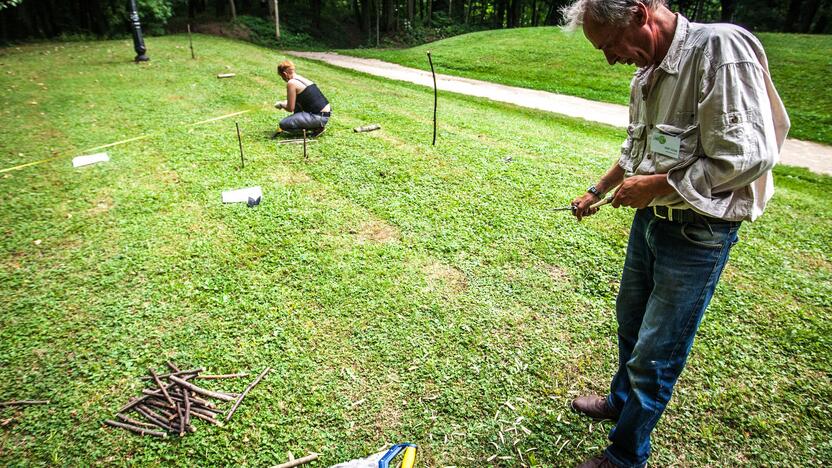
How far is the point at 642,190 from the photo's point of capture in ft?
5.99

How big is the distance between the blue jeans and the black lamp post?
15880 mm

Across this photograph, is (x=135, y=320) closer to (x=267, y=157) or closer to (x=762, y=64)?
(x=267, y=157)

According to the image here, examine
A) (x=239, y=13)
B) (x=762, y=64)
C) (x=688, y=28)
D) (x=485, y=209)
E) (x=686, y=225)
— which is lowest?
(x=485, y=209)

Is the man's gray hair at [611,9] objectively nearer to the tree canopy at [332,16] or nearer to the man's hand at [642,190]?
the man's hand at [642,190]

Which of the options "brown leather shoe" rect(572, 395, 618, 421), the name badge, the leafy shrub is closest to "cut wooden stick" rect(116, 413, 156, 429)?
"brown leather shoe" rect(572, 395, 618, 421)

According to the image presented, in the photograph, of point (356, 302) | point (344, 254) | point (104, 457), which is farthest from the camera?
point (344, 254)

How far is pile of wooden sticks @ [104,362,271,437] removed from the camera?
8.73 feet

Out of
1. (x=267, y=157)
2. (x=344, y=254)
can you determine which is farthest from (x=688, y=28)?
(x=267, y=157)

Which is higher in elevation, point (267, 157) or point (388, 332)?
point (267, 157)

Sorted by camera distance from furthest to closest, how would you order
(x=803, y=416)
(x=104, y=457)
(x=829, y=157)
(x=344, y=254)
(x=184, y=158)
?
(x=829, y=157) → (x=184, y=158) → (x=344, y=254) → (x=803, y=416) → (x=104, y=457)

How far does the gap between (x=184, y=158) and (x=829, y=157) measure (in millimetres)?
12347

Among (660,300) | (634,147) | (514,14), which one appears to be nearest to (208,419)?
(660,300)

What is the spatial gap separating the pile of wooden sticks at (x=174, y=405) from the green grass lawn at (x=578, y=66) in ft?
34.5

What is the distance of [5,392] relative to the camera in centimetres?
288
